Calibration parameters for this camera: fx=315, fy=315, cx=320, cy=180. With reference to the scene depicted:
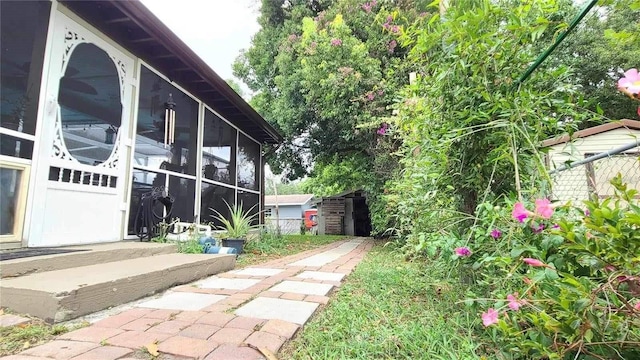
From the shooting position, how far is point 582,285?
2.93 ft

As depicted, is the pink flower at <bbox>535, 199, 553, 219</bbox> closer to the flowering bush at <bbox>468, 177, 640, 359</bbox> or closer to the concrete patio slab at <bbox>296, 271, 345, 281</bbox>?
the flowering bush at <bbox>468, 177, 640, 359</bbox>

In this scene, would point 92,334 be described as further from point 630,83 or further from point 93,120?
point 93,120

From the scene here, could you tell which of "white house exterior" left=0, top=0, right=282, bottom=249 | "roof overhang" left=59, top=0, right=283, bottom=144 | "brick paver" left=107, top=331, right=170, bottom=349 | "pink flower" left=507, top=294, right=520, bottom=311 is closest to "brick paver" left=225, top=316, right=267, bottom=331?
"brick paver" left=107, top=331, right=170, bottom=349

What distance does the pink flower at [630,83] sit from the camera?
0.82 metres

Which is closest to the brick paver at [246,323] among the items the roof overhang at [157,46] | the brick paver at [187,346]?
the brick paver at [187,346]

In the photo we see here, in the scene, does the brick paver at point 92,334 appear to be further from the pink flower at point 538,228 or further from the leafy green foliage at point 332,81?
the leafy green foliage at point 332,81

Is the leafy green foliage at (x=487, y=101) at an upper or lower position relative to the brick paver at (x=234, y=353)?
upper

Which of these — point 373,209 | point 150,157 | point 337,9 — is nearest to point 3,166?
point 150,157

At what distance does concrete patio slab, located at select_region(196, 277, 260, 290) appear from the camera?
2.45 meters

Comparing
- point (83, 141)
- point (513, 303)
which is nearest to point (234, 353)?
point (513, 303)

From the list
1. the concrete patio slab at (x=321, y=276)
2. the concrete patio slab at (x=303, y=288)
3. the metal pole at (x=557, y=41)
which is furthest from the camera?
the concrete patio slab at (x=321, y=276)

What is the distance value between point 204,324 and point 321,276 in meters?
1.46

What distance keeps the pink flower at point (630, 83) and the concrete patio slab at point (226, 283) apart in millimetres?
2367

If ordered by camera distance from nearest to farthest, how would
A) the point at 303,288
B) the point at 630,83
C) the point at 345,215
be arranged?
the point at 630,83, the point at 303,288, the point at 345,215
